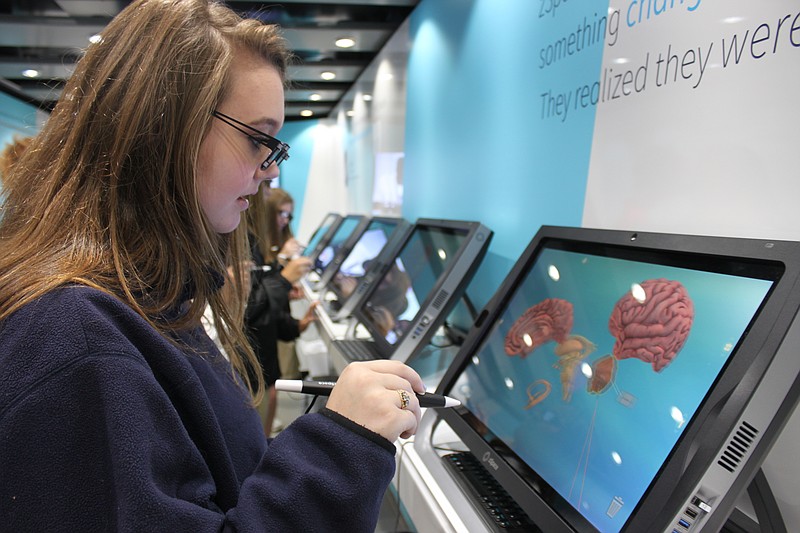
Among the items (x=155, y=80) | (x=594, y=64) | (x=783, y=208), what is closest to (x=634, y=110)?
(x=594, y=64)

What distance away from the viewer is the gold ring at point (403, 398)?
66 centimetres

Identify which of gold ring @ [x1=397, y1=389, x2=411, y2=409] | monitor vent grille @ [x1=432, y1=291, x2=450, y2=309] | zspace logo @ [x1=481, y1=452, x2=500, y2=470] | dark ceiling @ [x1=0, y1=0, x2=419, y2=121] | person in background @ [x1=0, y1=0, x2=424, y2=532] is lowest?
zspace logo @ [x1=481, y1=452, x2=500, y2=470]

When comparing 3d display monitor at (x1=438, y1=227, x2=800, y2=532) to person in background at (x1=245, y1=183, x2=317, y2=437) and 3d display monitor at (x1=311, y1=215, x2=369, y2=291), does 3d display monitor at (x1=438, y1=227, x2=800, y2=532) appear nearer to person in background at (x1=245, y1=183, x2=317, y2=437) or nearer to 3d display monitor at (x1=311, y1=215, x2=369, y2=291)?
person in background at (x1=245, y1=183, x2=317, y2=437)

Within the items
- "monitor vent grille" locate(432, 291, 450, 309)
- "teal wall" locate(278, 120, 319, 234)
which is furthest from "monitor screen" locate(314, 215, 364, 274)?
"teal wall" locate(278, 120, 319, 234)

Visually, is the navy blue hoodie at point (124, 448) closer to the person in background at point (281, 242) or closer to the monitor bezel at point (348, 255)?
the monitor bezel at point (348, 255)

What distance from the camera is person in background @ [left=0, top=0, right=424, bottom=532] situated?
50 cm

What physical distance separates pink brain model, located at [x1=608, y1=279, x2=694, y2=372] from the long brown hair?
0.70 meters

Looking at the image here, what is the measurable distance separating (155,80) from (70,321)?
1.08ft

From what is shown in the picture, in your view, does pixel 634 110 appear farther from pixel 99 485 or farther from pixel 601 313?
pixel 99 485

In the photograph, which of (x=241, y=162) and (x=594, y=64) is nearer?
(x=241, y=162)

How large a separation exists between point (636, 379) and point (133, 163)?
0.81 m

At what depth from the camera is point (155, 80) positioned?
2.10ft

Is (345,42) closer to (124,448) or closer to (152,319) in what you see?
(152,319)

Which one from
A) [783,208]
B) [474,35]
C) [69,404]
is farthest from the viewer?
[474,35]
